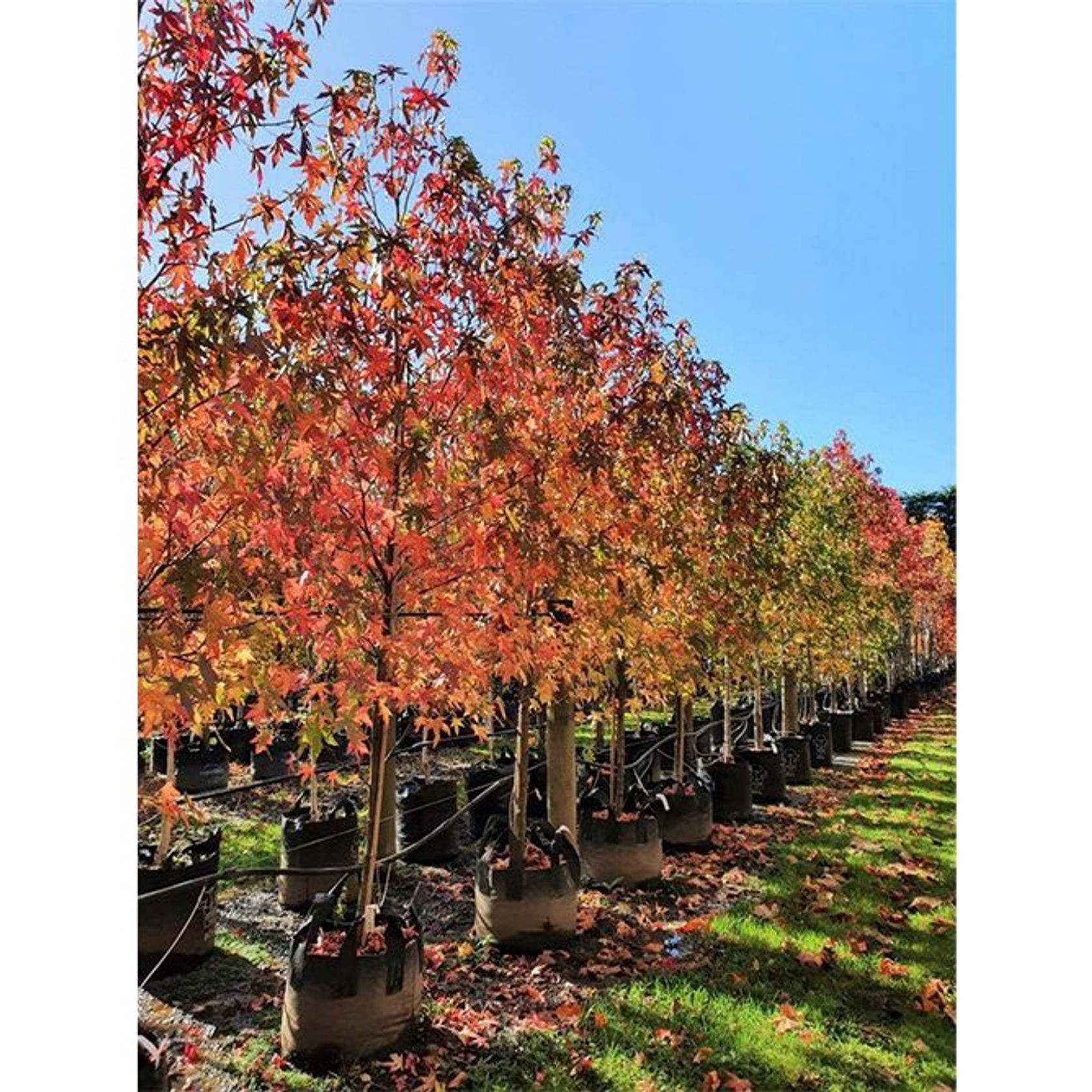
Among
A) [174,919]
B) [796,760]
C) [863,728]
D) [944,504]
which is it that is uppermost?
[944,504]

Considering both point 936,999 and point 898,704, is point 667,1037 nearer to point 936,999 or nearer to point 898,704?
point 936,999

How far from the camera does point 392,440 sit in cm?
171

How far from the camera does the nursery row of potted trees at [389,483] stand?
120 cm

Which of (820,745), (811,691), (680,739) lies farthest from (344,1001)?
(811,691)

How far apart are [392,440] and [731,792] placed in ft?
9.82

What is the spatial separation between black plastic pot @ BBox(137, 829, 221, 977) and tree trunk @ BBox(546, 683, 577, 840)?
1191mm

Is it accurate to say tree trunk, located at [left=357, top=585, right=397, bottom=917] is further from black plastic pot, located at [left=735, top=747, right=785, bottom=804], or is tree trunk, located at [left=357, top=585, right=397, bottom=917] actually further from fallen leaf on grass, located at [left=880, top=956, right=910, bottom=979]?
black plastic pot, located at [left=735, top=747, right=785, bottom=804]

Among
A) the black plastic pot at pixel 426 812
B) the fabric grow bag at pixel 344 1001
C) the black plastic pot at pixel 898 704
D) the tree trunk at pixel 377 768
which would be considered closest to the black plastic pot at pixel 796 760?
the black plastic pot at pixel 426 812

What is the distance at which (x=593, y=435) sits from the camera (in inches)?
94.0

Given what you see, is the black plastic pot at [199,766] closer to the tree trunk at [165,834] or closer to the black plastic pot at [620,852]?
the tree trunk at [165,834]

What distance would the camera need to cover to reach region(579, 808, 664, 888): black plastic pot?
2812mm

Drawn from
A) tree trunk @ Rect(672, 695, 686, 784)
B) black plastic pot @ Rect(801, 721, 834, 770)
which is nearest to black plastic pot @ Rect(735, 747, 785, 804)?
tree trunk @ Rect(672, 695, 686, 784)
